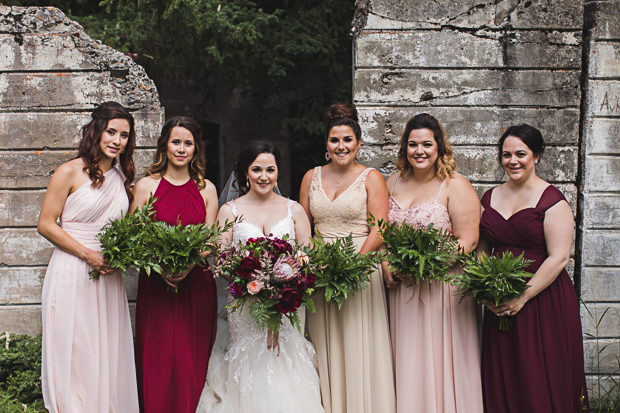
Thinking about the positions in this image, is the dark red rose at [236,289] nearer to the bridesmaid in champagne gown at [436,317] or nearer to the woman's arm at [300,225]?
the woman's arm at [300,225]

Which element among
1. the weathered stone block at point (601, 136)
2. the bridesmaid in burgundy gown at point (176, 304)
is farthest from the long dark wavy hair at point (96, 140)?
the weathered stone block at point (601, 136)

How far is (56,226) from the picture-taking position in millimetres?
3822

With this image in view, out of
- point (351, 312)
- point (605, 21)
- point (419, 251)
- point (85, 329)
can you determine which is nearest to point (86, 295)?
point (85, 329)

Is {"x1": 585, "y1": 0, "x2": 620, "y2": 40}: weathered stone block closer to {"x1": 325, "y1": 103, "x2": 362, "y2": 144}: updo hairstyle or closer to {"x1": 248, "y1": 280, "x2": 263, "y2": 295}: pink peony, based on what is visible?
{"x1": 325, "y1": 103, "x2": 362, "y2": 144}: updo hairstyle

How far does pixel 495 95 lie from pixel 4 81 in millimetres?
5100

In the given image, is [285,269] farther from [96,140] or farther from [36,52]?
[36,52]

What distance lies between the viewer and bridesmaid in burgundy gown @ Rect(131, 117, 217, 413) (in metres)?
3.84

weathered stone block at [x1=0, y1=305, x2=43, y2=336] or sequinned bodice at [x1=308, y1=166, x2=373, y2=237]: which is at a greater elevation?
sequinned bodice at [x1=308, y1=166, x2=373, y2=237]

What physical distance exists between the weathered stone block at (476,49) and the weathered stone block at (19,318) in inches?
169

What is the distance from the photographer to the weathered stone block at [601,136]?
16.6 ft

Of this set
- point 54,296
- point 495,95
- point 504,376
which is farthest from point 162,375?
point 495,95

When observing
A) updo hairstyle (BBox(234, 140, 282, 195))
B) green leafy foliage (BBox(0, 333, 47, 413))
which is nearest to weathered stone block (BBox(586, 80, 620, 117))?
updo hairstyle (BBox(234, 140, 282, 195))

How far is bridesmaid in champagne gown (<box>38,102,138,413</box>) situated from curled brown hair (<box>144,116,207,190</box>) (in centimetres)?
29

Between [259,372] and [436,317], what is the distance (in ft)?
4.74
